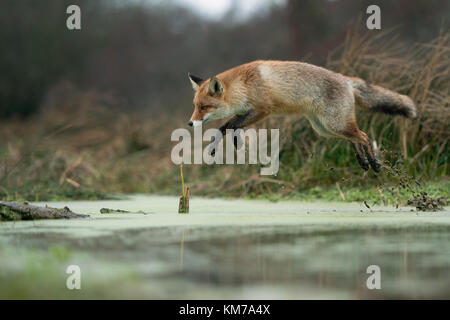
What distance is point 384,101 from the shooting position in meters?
5.42

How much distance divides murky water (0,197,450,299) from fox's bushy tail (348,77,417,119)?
1.44 metres

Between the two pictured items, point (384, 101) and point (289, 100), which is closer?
point (289, 100)

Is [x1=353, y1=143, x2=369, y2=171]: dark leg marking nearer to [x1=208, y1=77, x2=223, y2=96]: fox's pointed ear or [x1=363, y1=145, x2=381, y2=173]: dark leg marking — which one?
[x1=363, y1=145, x2=381, y2=173]: dark leg marking

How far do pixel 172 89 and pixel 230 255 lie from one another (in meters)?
12.2

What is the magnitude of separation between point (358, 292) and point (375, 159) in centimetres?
341

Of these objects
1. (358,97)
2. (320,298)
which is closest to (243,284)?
(320,298)


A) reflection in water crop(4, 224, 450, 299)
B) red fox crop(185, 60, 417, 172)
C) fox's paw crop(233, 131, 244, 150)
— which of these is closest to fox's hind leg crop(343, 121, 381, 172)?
red fox crop(185, 60, 417, 172)

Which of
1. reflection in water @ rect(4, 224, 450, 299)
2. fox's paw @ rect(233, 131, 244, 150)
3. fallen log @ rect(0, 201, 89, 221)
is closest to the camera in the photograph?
reflection in water @ rect(4, 224, 450, 299)

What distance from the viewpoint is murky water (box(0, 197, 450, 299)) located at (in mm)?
2082

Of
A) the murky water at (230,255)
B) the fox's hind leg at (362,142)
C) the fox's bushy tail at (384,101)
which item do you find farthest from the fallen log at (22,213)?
the fox's bushy tail at (384,101)

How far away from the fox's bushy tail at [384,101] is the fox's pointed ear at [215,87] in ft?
4.26

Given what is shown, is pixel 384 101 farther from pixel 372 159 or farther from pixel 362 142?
pixel 372 159

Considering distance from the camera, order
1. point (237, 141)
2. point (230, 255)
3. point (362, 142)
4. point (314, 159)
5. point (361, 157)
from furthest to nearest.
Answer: point (314, 159), point (361, 157), point (362, 142), point (237, 141), point (230, 255)

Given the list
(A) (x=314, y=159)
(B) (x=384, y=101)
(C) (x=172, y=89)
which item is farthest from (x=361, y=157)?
(C) (x=172, y=89)
